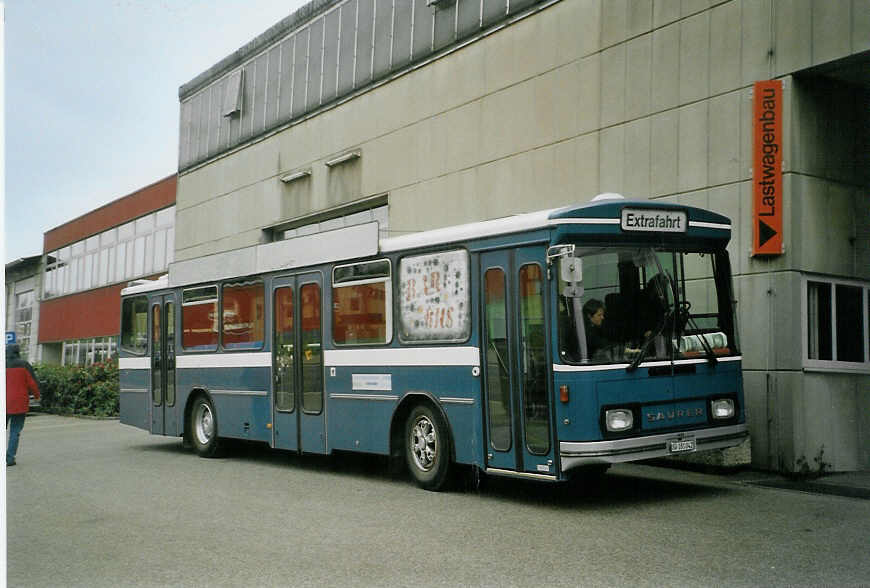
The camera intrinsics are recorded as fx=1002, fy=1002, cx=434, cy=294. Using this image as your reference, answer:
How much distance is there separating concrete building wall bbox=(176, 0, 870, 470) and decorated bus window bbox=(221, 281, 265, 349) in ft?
16.7

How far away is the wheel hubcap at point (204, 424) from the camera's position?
628 inches

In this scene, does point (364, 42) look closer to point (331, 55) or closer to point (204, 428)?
point (331, 55)

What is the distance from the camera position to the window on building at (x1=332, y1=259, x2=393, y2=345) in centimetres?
1207

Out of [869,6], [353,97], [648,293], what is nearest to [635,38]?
[869,6]

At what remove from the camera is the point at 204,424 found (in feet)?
53.1

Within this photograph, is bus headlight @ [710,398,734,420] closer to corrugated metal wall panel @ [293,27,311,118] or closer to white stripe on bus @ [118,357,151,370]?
white stripe on bus @ [118,357,151,370]

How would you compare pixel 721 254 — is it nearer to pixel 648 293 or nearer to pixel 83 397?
pixel 648 293

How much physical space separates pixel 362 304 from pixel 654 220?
4130 mm

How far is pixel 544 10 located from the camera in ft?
55.2

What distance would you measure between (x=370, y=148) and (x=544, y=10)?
629cm

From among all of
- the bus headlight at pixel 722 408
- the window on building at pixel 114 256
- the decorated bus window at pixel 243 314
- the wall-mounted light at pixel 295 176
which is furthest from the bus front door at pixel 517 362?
the window on building at pixel 114 256

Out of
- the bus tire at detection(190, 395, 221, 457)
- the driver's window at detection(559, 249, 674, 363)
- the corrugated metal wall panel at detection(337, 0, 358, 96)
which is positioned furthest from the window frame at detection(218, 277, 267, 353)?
the corrugated metal wall panel at detection(337, 0, 358, 96)

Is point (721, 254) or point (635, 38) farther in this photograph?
point (635, 38)

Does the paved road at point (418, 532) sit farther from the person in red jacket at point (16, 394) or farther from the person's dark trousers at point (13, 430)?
the person in red jacket at point (16, 394)
